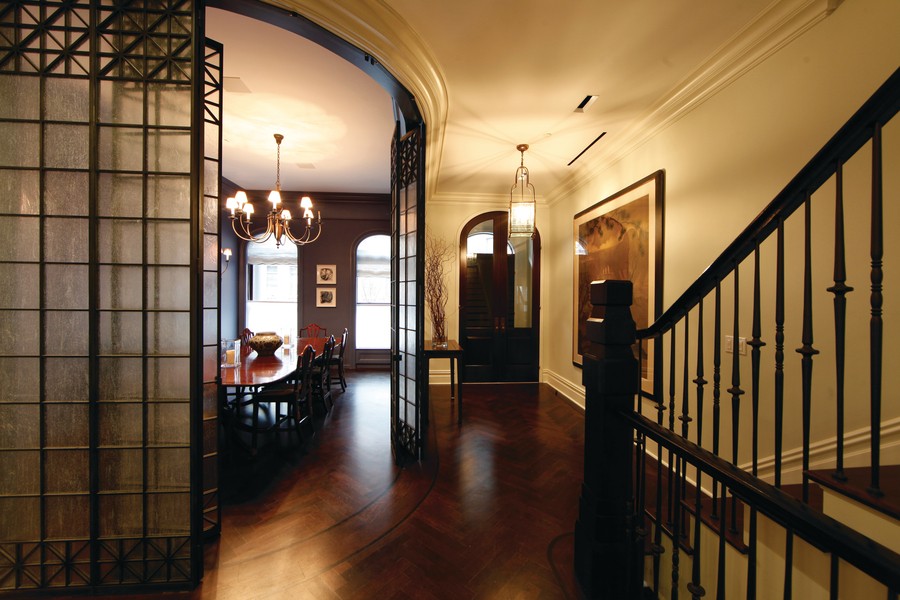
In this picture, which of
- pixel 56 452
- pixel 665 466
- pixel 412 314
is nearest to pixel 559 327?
pixel 665 466

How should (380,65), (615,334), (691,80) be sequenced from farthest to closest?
(691,80)
(380,65)
(615,334)

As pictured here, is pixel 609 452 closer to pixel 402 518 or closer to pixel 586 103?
pixel 402 518

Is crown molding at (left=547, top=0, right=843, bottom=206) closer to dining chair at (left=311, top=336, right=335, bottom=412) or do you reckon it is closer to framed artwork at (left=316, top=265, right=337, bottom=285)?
dining chair at (left=311, top=336, right=335, bottom=412)

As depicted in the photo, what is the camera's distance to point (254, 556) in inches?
80.7

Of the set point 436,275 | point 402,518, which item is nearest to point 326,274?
point 436,275

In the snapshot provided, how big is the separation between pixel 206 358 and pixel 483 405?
340 cm

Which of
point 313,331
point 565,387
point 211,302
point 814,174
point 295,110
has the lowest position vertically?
point 565,387

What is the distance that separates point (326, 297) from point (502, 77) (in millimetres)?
5463

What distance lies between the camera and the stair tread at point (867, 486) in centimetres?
110

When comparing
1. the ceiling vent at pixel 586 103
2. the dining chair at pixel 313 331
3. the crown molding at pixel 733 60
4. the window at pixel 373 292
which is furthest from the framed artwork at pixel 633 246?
the dining chair at pixel 313 331

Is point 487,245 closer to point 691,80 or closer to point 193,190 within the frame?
point 691,80

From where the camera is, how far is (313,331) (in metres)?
6.39

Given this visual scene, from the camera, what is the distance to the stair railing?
900mm

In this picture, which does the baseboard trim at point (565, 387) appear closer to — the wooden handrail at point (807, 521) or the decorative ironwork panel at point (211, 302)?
the wooden handrail at point (807, 521)
